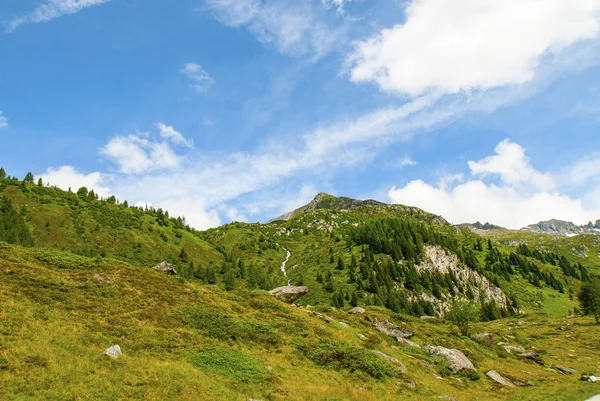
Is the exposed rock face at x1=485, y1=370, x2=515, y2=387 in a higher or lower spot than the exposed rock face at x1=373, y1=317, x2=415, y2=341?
lower

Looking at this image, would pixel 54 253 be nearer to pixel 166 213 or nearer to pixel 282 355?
pixel 282 355

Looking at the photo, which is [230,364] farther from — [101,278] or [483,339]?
[483,339]

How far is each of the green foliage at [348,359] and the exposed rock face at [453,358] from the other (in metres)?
10.1

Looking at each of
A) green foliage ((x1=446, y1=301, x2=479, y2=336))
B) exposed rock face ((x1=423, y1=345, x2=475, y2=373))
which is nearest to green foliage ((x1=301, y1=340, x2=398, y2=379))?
exposed rock face ((x1=423, y1=345, x2=475, y2=373))

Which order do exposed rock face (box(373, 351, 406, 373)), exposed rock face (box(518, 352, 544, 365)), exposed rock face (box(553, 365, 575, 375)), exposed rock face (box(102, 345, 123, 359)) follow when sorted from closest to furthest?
1. exposed rock face (box(102, 345, 123, 359))
2. exposed rock face (box(373, 351, 406, 373))
3. exposed rock face (box(553, 365, 575, 375))
4. exposed rock face (box(518, 352, 544, 365))

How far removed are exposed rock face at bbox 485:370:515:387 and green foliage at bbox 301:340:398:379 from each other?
12899mm

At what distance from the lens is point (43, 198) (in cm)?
12100

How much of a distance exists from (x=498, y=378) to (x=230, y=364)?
97.9ft

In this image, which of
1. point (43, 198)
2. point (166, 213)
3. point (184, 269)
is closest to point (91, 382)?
point (184, 269)

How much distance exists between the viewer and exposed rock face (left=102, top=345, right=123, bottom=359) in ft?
69.3

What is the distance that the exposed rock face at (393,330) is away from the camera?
46475 mm

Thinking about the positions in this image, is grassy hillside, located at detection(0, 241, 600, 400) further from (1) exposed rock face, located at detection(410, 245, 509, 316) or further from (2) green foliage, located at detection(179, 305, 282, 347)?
(1) exposed rock face, located at detection(410, 245, 509, 316)

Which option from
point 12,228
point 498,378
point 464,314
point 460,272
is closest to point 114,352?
point 498,378

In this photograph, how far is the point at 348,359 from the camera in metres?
30.6
